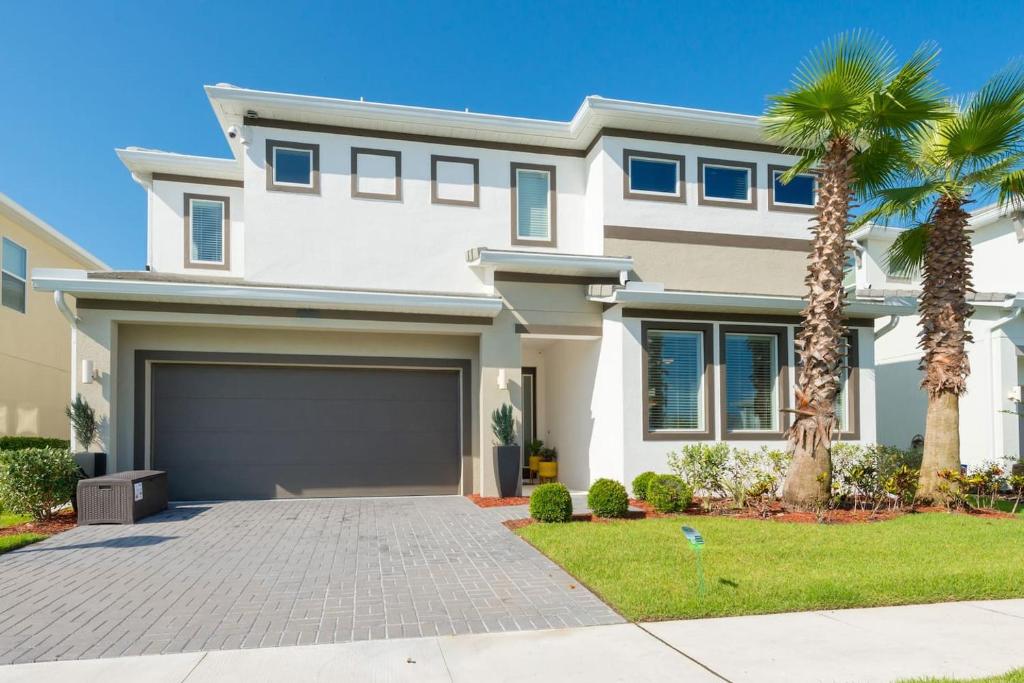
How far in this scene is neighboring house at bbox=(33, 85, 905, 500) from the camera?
1210 cm

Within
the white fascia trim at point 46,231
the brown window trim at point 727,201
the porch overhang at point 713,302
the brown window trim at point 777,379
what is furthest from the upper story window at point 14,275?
the brown window trim at point 777,379

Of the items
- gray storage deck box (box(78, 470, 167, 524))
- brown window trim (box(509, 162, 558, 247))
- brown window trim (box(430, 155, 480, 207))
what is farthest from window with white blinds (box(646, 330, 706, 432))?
gray storage deck box (box(78, 470, 167, 524))

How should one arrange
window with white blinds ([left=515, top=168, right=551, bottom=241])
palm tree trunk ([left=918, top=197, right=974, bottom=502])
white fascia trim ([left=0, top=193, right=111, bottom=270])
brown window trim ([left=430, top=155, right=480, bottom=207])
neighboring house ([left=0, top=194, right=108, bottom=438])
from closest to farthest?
palm tree trunk ([left=918, top=197, right=974, bottom=502]), brown window trim ([left=430, top=155, right=480, bottom=207]), window with white blinds ([left=515, top=168, right=551, bottom=241]), white fascia trim ([left=0, top=193, right=111, bottom=270]), neighboring house ([left=0, top=194, right=108, bottom=438])

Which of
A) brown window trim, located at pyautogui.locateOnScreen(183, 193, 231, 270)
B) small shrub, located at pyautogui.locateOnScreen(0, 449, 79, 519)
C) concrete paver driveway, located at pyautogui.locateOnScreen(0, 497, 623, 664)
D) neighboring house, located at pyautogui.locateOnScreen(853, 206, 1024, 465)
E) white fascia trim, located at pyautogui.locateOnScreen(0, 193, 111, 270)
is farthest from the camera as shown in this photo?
white fascia trim, located at pyautogui.locateOnScreen(0, 193, 111, 270)

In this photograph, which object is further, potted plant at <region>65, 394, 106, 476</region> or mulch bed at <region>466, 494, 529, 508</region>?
mulch bed at <region>466, 494, 529, 508</region>

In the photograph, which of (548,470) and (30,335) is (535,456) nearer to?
(548,470)

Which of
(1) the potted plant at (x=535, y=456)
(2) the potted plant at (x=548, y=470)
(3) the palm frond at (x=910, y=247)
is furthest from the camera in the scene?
A: (1) the potted plant at (x=535, y=456)

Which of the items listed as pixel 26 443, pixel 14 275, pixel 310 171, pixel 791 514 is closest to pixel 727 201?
pixel 791 514

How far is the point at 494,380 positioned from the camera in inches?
499

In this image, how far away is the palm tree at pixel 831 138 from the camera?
979 cm

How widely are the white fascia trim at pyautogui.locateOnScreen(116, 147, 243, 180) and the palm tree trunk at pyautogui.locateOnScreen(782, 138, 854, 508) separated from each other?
11614mm

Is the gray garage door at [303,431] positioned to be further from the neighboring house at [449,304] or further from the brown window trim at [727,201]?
the brown window trim at [727,201]

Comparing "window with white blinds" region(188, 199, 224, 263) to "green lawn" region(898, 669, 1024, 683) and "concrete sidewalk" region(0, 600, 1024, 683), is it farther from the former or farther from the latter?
"green lawn" region(898, 669, 1024, 683)

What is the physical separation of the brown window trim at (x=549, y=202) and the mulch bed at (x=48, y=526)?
8947 millimetres
